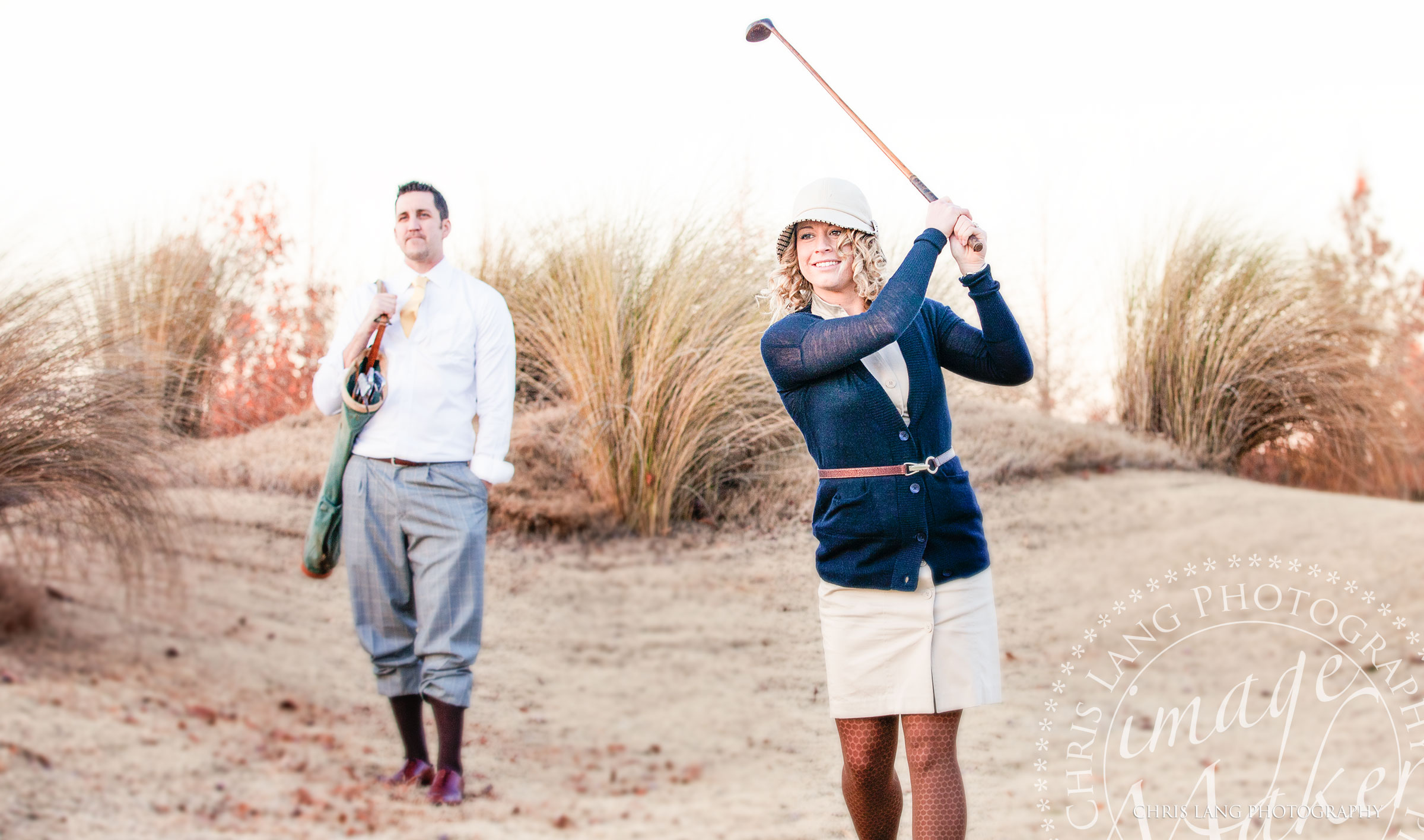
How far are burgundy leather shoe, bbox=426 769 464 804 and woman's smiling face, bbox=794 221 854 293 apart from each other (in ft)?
6.80

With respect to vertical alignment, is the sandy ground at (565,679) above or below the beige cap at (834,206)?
below

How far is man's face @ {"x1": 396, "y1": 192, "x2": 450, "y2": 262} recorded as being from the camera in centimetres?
349

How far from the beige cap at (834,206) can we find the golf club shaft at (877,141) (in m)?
0.13

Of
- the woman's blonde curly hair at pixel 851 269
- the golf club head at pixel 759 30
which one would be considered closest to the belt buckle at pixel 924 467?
the woman's blonde curly hair at pixel 851 269

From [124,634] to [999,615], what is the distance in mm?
3934

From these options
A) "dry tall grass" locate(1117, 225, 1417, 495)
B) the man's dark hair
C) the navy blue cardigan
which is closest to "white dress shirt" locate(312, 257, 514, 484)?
the man's dark hair

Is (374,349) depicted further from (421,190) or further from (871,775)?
(871,775)

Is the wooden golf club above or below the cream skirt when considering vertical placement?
above

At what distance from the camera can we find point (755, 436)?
586 centimetres

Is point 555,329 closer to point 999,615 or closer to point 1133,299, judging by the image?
point 999,615

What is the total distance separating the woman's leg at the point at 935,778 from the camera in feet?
6.75

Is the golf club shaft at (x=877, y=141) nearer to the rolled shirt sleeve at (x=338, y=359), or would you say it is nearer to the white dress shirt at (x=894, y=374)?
the white dress shirt at (x=894, y=374)

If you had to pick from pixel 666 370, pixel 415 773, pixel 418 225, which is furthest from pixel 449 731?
pixel 666 370

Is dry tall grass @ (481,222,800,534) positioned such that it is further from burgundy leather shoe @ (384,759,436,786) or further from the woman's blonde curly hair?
the woman's blonde curly hair
